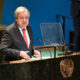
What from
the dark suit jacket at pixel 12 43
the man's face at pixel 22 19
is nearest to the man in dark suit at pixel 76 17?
the man's face at pixel 22 19

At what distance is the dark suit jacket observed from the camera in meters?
2.15

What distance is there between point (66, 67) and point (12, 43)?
2.22 ft

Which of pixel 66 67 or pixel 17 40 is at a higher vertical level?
pixel 17 40

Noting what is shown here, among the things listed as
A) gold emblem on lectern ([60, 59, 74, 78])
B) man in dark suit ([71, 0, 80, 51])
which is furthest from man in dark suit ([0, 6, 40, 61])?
man in dark suit ([71, 0, 80, 51])

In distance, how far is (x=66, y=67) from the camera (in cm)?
222

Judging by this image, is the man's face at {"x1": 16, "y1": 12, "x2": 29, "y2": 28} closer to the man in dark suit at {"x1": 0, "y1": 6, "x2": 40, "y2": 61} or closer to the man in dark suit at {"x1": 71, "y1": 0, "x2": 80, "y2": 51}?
the man in dark suit at {"x1": 0, "y1": 6, "x2": 40, "y2": 61}

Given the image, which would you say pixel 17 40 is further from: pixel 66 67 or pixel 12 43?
pixel 66 67

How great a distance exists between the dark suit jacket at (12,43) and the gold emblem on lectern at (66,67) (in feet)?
1.59

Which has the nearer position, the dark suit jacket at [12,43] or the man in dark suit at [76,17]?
the dark suit jacket at [12,43]

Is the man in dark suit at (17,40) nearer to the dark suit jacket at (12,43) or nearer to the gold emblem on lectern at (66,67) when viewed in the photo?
the dark suit jacket at (12,43)

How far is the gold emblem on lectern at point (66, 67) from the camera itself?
2202 millimetres

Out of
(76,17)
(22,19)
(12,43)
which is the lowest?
(12,43)

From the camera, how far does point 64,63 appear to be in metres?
2.21

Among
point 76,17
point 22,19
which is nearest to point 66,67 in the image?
point 22,19
